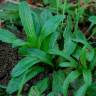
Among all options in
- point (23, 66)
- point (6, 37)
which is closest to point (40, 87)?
point (23, 66)

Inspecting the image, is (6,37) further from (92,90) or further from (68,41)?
(92,90)

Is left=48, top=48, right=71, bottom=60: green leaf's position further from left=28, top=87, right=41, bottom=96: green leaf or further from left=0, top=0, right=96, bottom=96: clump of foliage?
left=28, top=87, right=41, bottom=96: green leaf

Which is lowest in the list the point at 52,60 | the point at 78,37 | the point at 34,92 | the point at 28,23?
the point at 34,92

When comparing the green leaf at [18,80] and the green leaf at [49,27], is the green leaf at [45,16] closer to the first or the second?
the green leaf at [49,27]

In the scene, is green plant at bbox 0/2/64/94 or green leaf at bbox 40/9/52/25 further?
green leaf at bbox 40/9/52/25

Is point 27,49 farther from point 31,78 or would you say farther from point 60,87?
point 60,87

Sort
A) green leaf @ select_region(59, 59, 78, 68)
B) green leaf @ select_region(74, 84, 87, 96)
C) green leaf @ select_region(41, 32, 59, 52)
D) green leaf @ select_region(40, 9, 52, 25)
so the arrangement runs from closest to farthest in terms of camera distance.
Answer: green leaf @ select_region(74, 84, 87, 96)
green leaf @ select_region(59, 59, 78, 68)
green leaf @ select_region(41, 32, 59, 52)
green leaf @ select_region(40, 9, 52, 25)

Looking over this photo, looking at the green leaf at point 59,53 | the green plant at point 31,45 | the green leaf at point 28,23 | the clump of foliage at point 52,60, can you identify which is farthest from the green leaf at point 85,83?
the green leaf at point 28,23

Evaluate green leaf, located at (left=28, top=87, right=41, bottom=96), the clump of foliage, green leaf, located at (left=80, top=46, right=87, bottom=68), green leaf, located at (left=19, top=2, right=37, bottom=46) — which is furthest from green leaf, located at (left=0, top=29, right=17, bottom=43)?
green leaf, located at (left=80, top=46, right=87, bottom=68)
